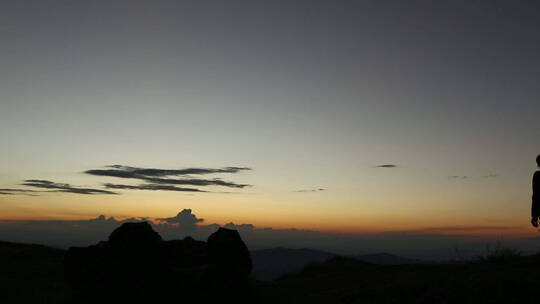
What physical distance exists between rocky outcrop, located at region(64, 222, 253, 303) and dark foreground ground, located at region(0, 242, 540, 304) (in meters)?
0.65

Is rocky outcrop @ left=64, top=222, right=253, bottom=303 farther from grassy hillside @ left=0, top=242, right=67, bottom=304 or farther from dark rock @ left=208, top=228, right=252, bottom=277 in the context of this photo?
grassy hillside @ left=0, top=242, right=67, bottom=304

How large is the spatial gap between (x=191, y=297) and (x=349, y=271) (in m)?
10.7

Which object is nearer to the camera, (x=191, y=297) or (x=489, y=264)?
(x=191, y=297)

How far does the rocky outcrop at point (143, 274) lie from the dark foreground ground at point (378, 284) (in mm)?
648

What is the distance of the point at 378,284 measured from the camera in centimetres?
1535

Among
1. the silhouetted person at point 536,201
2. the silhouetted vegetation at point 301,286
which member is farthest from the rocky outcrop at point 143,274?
the silhouetted person at point 536,201

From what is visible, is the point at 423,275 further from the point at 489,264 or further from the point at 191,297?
the point at 191,297

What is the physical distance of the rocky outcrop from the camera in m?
13.6

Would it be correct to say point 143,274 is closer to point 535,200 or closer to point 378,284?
point 378,284

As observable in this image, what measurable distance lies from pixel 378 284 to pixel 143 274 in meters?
8.61

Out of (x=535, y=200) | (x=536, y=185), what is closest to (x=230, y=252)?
(x=535, y=200)

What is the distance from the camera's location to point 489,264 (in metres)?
14.8

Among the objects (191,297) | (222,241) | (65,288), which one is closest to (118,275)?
(191,297)

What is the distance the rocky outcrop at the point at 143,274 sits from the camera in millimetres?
13625
